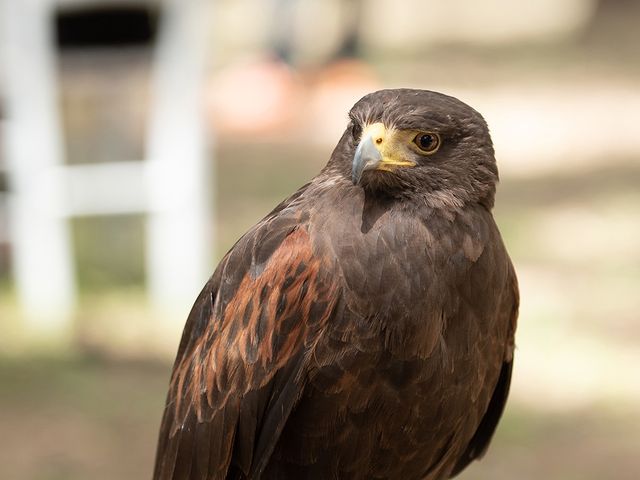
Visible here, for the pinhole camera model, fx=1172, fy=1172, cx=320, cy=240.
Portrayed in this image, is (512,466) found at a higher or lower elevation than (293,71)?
lower

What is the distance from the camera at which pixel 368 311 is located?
10.9 feet

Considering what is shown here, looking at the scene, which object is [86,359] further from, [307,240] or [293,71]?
[293,71]

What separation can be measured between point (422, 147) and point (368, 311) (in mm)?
511

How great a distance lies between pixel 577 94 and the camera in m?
16.8

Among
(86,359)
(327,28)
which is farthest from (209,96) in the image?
(86,359)

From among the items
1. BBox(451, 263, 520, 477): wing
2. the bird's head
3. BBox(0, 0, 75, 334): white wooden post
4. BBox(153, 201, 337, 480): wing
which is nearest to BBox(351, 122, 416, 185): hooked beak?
the bird's head

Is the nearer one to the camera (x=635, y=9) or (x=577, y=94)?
(x=577, y=94)

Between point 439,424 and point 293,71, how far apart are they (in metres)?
12.8

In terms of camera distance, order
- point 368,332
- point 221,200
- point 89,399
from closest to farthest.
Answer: point 368,332 < point 89,399 < point 221,200

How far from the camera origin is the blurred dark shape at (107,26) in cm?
796

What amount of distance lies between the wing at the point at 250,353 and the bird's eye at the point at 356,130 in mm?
285

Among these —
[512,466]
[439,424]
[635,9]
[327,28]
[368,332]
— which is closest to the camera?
[368,332]

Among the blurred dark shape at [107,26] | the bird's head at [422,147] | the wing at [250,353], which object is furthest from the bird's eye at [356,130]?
the blurred dark shape at [107,26]

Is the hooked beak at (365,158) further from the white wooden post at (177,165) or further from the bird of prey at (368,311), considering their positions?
the white wooden post at (177,165)
